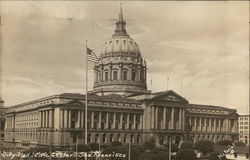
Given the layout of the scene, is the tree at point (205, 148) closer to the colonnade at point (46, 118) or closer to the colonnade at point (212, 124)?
the colonnade at point (46, 118)

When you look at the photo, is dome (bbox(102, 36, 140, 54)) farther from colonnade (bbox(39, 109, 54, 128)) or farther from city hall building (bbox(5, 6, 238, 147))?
colonnade (bbox(39, 109, 54, 128))

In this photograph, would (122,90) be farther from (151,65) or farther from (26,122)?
(151,65)

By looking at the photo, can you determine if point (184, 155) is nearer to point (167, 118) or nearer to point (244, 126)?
point (167, 118)

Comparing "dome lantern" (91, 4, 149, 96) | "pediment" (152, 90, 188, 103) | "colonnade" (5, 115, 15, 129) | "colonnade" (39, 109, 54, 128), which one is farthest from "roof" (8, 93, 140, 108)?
"colonnade" (5, 115, 15, 129)

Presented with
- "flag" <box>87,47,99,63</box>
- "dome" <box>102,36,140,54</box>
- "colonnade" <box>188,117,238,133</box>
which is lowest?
"colonnade" <box>188,117,238,133</box>

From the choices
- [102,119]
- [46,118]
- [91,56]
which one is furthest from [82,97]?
[91,56]

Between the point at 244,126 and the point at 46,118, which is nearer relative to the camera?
the point at 46,118

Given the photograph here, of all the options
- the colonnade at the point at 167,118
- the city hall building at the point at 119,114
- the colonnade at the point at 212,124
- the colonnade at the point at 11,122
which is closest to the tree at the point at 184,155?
the city hall building at the point at 119,114
